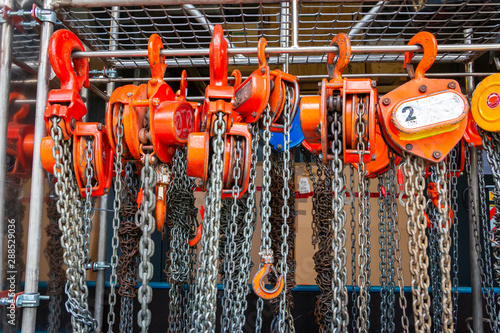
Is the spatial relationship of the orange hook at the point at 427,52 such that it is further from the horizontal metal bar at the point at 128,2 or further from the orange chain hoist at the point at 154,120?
the orange chain hoist at the point at 154,120

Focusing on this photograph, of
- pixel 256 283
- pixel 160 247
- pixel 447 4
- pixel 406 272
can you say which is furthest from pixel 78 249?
pixel 406 272

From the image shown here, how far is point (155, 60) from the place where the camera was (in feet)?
5.73

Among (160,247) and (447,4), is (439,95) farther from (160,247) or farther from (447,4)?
(160,247)

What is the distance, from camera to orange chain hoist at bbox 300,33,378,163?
4.99 ft

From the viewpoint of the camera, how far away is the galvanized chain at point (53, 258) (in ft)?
7.17

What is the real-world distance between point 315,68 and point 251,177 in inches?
92.1

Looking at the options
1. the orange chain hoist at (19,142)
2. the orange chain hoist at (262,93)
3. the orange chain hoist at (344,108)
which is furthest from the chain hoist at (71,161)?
the orange chain hoist at (344,108)

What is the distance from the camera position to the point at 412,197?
154cm

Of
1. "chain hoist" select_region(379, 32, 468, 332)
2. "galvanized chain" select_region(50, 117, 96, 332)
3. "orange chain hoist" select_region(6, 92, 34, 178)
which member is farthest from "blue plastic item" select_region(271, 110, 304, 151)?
"orange chain hoist" select_region(6, 92, 34, 178)

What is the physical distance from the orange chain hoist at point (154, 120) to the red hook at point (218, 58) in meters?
0.25

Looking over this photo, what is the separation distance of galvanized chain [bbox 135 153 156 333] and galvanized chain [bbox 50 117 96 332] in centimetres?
40

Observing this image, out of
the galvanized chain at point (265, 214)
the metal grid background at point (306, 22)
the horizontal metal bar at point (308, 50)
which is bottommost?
the galvanized chain at point (265, 214)

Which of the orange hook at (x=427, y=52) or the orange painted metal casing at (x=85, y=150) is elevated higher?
the orange hook at (x=427, y=52)

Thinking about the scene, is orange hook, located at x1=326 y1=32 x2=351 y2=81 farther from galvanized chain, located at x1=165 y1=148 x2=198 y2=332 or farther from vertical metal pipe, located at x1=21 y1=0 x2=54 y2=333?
vertical metal pipe, located at x1=21 y1=0 x2=54 y2=333
